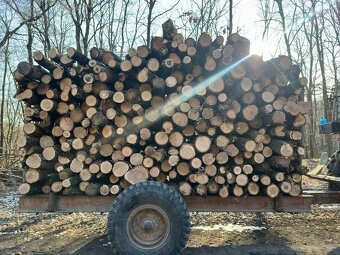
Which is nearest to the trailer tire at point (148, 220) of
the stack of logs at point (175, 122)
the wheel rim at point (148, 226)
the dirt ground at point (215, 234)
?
the wheel rim at point (148, 226)

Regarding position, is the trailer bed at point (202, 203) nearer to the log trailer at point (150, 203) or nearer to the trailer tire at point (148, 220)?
the log trailer at point (150, 203)

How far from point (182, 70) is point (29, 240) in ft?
12.3

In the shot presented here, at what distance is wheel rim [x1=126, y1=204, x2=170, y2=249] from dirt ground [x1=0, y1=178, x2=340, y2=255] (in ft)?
2.11

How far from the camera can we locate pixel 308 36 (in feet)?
93.4

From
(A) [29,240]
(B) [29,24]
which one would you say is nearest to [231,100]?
(A) [29,240]

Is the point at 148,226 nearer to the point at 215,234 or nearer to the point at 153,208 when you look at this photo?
the point at 153,208

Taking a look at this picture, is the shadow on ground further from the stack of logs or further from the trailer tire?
the stack of logs

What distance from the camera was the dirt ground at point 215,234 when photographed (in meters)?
5.60

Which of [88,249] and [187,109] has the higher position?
[187,109]

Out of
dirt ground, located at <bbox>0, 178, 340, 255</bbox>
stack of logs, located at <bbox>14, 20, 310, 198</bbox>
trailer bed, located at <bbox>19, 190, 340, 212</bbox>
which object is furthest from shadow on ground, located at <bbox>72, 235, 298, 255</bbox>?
stack of logs, located at <bbox>14, 20, 310, 198</bbox>

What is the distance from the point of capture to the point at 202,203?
5.32 metres

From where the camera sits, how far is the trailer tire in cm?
480

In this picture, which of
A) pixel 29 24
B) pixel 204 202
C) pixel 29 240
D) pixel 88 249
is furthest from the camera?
pixel 29 24

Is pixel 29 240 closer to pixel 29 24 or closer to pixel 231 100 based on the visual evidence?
pixel 231 100
